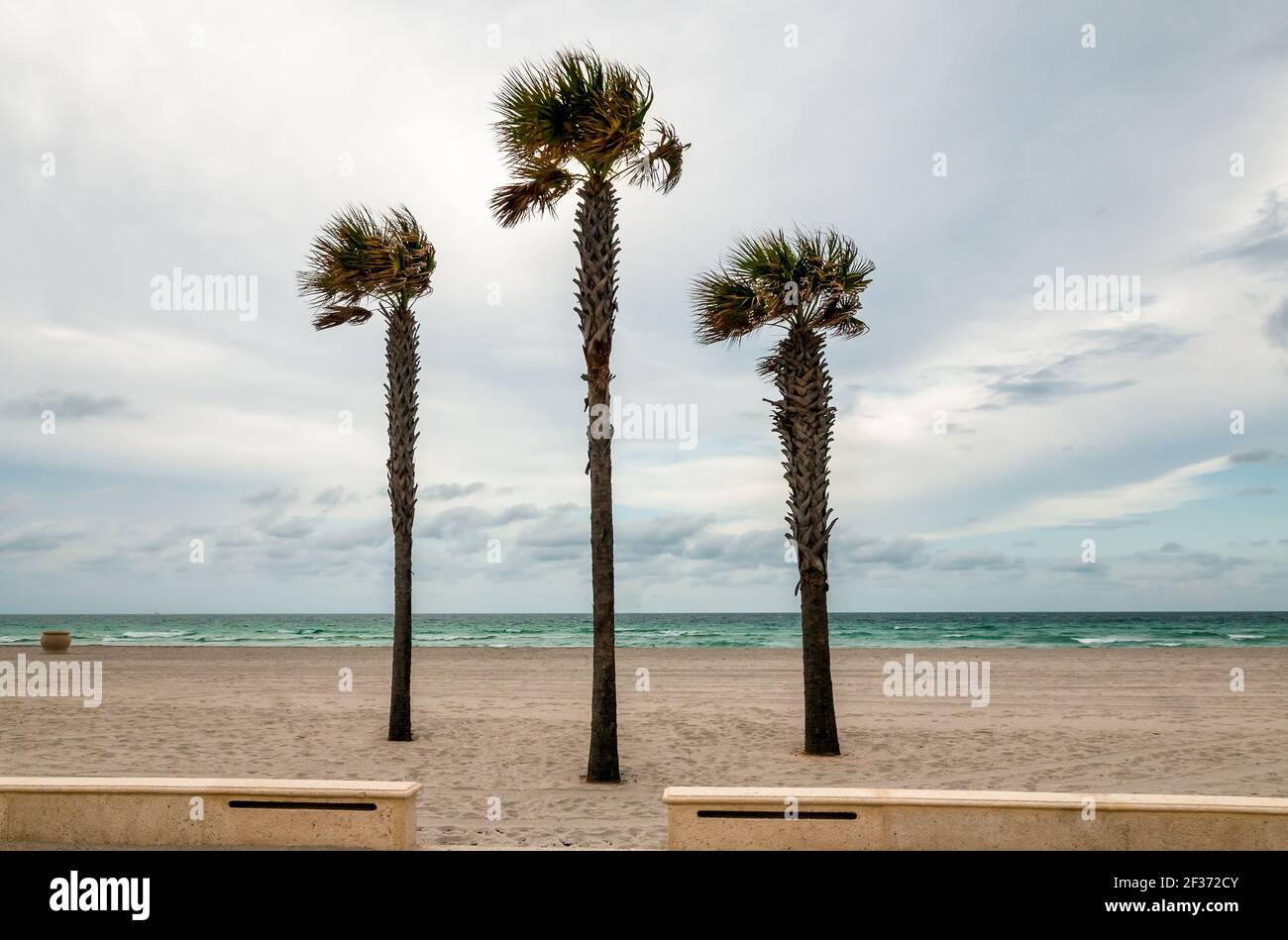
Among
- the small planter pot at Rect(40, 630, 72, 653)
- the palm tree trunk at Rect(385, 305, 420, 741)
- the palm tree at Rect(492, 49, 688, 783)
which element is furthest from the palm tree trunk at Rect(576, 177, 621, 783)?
the small planter pot at Rect(40, 630, 72, 653)

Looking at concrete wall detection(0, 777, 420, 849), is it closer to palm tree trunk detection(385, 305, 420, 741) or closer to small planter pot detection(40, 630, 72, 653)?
palm tree trunk detection(385, 305, 420, 741)

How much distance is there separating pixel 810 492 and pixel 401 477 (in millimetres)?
6973

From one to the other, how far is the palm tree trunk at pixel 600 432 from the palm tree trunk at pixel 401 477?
4406mm

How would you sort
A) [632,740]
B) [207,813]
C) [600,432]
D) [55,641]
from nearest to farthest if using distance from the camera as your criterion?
[207,813]
[600,432]
[632,740]
[55,641]

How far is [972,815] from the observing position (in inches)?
235

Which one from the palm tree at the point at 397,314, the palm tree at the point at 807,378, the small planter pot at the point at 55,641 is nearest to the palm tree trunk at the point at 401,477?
the palm tree at the point at 397,314

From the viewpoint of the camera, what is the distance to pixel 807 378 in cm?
1335

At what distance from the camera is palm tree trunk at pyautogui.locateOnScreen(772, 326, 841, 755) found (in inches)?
506

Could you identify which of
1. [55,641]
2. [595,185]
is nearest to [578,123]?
[595,185]

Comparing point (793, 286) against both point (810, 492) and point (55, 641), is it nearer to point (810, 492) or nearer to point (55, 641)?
point (810, 492)

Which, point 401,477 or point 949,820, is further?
point 401,477
